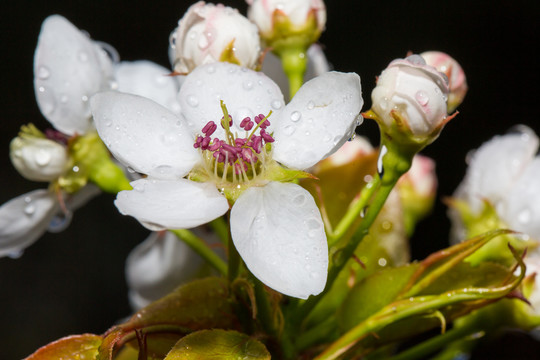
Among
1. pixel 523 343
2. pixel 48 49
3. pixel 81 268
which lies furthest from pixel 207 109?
pixel 81 268

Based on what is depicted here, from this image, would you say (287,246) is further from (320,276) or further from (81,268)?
(81,268)

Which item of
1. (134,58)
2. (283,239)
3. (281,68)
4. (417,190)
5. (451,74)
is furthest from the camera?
(134,58)

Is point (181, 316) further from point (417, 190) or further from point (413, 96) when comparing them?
point (417, 190)

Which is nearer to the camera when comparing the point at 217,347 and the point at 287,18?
the point at 217,347

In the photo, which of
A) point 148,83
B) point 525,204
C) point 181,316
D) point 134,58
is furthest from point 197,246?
point 134,58

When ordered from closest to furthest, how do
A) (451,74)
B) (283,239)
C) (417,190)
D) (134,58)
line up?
1. (283,239)
2. (451,74)
3. (417,190)
4. (134,58)

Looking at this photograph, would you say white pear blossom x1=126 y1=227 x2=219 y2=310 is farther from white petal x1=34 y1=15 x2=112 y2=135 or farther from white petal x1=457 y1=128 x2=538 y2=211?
white petal x1=457 y1=128 x2=538 y2=211

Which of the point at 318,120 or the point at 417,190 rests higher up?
the point at 318,120
